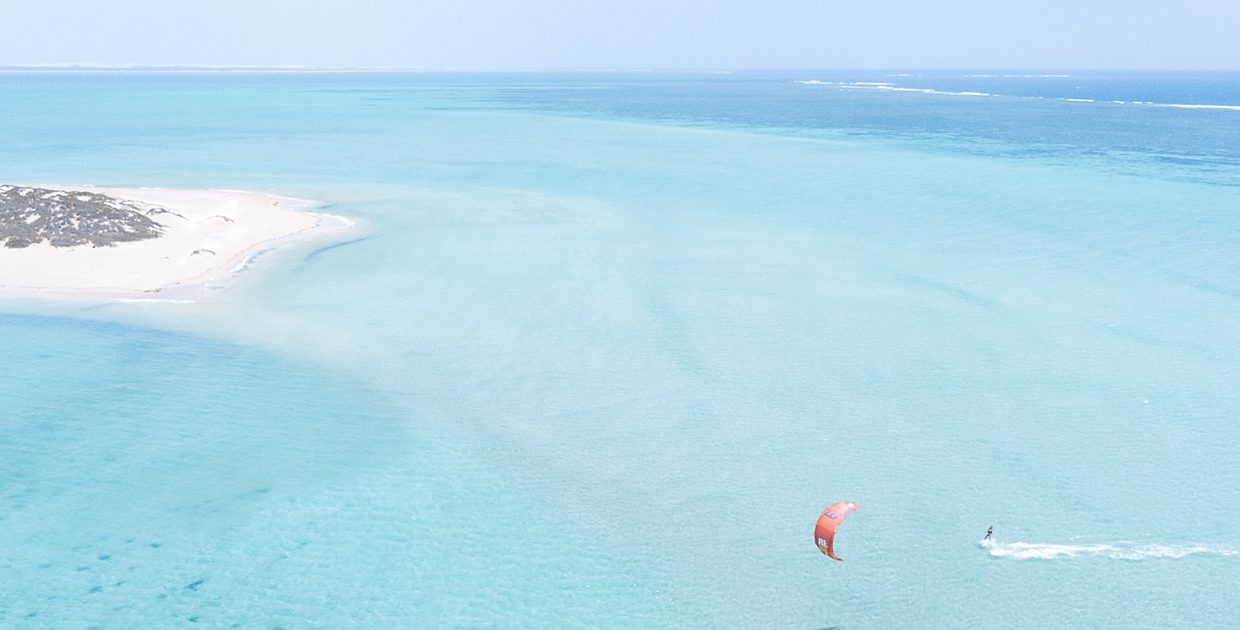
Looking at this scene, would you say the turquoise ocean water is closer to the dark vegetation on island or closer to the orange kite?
the orange kite

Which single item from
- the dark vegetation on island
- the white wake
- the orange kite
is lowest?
the white wake

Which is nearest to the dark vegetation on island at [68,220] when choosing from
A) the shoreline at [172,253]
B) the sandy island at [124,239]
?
the sandy island at [124,239]

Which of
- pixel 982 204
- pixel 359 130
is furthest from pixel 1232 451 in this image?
pixel 359 130

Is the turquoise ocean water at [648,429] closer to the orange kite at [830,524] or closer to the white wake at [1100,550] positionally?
the white wake at [1100,550]

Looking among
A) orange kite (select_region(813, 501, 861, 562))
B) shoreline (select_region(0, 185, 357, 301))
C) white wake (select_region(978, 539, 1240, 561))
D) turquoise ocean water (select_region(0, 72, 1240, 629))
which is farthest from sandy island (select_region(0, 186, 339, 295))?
white wake (select_region(978, 539, 1240, 561))

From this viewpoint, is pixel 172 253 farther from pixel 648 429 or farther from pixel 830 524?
pixel 830 524

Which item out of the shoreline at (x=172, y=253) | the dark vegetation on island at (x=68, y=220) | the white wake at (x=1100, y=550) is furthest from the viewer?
the dark vegetation on island at (x=68, y=220)

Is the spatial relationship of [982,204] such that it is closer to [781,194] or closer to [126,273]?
[781,194]
